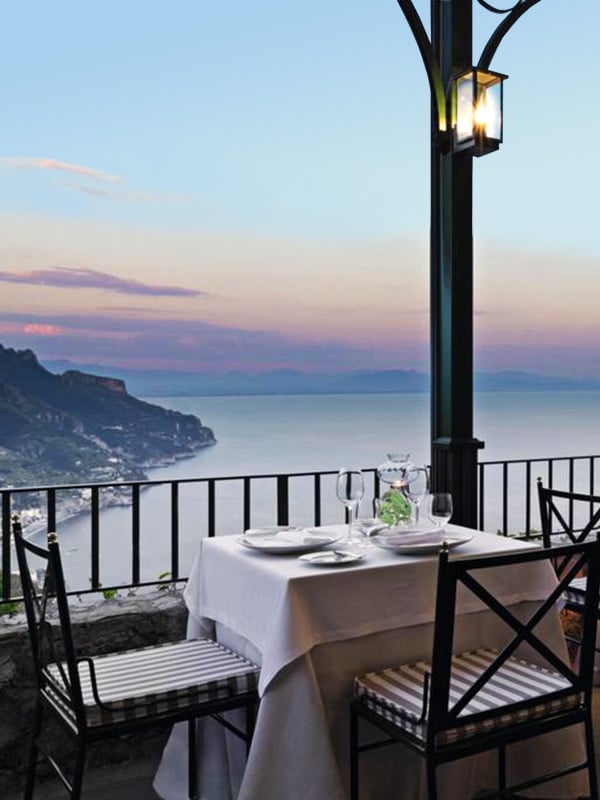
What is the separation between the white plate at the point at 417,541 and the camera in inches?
96.3

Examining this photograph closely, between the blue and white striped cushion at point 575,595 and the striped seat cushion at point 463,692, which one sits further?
the blue and white striped cushion at point 575,595

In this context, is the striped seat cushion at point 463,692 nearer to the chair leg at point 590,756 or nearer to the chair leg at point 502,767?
the chair leg at point 590,756

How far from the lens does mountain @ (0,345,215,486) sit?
13.9 feet

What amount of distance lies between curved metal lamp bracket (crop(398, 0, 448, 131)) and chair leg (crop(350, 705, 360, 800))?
229 centimetres

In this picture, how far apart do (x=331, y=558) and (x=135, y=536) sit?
1194 mm

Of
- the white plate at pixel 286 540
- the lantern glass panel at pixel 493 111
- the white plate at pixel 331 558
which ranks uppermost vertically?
the lantern glass panel at pixel 493 111

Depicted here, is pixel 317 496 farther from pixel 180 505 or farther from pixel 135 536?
pixel 135 536

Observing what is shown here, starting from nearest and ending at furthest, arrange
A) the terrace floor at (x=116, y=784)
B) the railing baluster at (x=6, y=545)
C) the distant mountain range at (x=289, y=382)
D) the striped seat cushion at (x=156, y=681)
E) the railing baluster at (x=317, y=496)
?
the striped seat cushion at (x=156, y=681) < the terrace floor at (x=116, y=784) < the railing baluster at (x=6, y=545) < the railing baluster at (x=317, y=496) < the distant mountain range at (x=289, y=382)

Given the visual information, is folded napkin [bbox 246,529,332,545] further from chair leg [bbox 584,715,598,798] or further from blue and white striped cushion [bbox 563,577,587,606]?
blue and white striped cushion [bbox 563,577,587,606]

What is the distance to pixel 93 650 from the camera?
2.92m

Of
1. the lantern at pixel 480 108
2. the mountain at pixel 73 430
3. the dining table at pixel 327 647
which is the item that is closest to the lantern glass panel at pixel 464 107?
the lantern at pixel 480 108

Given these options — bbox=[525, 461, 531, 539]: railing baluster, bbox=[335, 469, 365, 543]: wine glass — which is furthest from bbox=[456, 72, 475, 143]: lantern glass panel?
bbox=[525, 461, 531, 539]: railing baluster

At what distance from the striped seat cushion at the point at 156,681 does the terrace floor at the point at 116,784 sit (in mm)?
638

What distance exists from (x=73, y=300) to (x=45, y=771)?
3646 mm
